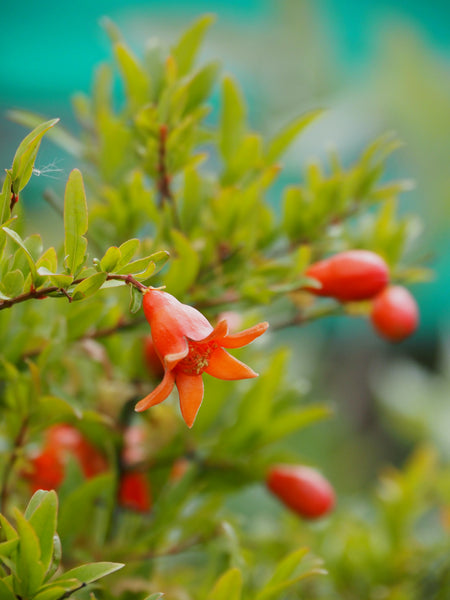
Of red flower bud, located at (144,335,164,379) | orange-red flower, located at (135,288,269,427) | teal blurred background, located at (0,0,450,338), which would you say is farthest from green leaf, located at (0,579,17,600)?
teal blurred background, located at (0,0,450,338)

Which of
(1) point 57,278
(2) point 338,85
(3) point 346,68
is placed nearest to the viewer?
(1) point 57,278

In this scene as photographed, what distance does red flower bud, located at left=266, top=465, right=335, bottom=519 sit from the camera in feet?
1.82

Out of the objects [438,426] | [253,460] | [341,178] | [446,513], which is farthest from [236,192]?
[438,426]

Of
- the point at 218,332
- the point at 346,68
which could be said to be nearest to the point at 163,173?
the point at 218,332

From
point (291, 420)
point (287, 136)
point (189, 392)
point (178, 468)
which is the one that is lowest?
point (178, 468)

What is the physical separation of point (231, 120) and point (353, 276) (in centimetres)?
15

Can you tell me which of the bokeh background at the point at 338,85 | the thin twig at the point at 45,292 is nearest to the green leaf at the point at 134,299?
the thin twig at the point at 45,292

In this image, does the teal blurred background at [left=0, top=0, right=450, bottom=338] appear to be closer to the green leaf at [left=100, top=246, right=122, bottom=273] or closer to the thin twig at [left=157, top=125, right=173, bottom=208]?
the thin twig at [left=157, top=125, right=173, bottom=208]

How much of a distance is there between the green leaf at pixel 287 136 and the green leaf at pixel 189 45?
8cm

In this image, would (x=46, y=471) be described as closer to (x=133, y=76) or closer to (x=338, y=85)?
(x=133, y=76)

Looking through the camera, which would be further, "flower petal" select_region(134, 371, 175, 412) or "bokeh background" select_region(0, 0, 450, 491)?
"bokeh background" select_region(0, 0, 450, 491)

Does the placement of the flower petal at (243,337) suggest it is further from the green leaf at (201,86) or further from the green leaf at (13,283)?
the green leaf at (201,86)

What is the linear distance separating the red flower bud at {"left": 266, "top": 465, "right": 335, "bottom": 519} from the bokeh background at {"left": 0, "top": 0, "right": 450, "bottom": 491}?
1076mm

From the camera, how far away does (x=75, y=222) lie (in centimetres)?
30
